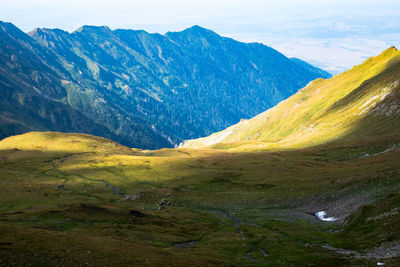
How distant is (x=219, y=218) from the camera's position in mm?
111562

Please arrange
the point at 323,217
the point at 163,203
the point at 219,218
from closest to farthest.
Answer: the point at 323,217 → the point at 219,218 → the point at 163,203

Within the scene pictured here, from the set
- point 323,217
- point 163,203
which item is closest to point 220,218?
point 323,217

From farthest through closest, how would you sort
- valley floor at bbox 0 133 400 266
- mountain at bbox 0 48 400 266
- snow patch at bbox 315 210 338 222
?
snow patch at bbox 315 210 338 222 → valley floor at bbox 0 133 400 266 → mountain at bbox 0 48 400 266

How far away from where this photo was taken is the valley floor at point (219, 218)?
5904cm

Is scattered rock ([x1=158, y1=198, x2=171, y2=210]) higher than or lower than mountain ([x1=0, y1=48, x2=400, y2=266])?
lower

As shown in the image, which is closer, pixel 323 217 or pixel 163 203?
pixel 323 217

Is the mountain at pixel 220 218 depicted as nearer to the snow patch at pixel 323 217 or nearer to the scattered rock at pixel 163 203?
the snow patch at pixel 323 217

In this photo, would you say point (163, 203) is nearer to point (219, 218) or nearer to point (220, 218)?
point (219, 218)

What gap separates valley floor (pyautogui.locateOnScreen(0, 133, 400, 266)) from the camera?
59.0 metres

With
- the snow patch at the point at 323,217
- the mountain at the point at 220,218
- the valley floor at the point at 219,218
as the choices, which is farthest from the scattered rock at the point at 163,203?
the snow patch at the point at 323,217

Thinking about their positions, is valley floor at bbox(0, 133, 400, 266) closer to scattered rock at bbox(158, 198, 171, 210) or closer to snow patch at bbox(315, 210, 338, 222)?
snow patch at bbox(315, 210, 338, 222)

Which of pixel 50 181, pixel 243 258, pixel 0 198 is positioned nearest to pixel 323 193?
pixel 243 258

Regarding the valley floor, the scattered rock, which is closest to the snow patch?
the valley floor

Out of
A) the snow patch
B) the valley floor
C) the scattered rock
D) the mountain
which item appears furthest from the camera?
the scattered rock
